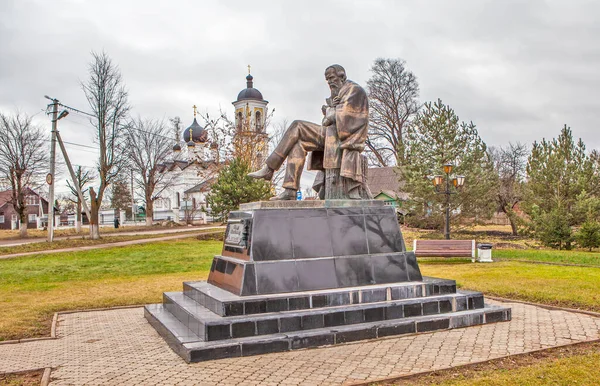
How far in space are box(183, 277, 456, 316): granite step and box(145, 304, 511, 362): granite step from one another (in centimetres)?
36

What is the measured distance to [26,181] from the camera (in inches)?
1247

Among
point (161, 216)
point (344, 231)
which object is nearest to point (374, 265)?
point (344, 231)

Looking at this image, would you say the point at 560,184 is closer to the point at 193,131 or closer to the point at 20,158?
the point at 20,158

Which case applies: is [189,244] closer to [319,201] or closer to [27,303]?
[27,303]

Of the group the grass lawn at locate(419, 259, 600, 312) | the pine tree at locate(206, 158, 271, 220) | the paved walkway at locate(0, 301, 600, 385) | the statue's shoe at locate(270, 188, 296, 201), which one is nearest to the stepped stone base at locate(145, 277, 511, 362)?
the paved walkway at locate(0, 301, 600, 385)

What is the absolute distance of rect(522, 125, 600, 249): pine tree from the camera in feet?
62.0

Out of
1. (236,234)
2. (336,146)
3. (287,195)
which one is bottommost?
(236,234)

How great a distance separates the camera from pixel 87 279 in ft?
42.2

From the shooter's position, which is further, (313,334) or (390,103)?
(390,103)

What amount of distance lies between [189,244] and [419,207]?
1071 centimetres

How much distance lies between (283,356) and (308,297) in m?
0.93

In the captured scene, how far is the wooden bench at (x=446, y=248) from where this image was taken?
14.6 meters

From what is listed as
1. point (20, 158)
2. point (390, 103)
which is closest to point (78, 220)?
point (20, 158)

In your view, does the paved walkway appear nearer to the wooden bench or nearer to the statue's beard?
the statue's beard
